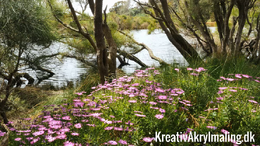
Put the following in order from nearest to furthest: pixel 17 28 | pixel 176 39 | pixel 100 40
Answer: pixel 17 28
pixel 100 40
pixel 176 39

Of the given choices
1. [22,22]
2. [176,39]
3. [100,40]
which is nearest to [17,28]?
[22,22]

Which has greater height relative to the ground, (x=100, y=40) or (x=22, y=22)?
(x=22, y=22)

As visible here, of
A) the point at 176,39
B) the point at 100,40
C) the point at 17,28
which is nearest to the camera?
the point at 17,28

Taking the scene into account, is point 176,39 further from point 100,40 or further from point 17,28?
point 17,28

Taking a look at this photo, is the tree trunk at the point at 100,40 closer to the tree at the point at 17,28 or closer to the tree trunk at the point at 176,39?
the tree at the point at 17,28

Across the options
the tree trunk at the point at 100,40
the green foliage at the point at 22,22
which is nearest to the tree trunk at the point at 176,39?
the tree trunk at the point at 100,40

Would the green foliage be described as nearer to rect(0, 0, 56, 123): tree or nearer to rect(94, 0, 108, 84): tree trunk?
rect(0, 0, 56, 123): tree

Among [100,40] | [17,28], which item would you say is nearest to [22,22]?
[17,28]

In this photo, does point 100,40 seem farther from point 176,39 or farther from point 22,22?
point 176,39

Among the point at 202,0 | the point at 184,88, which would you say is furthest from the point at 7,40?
the point at 202,0

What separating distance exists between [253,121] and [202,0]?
3.62 meters

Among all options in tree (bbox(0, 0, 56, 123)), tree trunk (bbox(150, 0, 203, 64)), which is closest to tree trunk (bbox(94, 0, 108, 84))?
tree (bbox(0, 0, 56, 123))

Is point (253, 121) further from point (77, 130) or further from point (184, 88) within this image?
point (77, 130)

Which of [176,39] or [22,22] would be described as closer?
[22,22]
